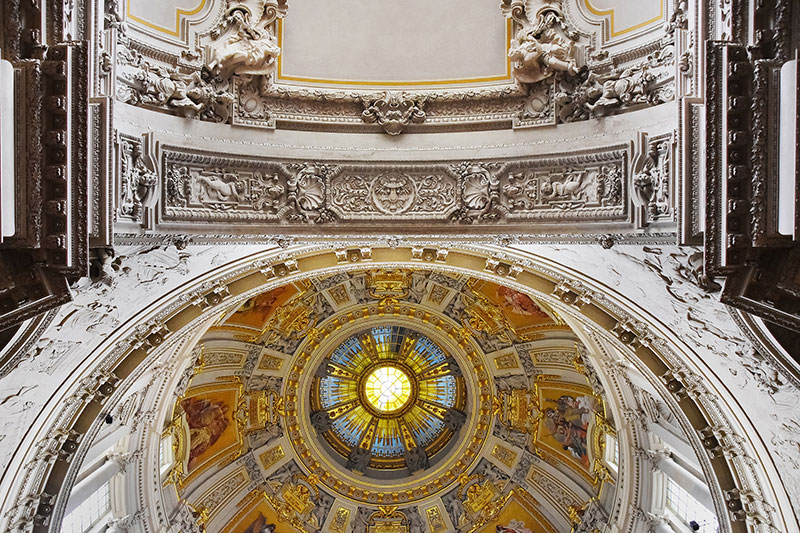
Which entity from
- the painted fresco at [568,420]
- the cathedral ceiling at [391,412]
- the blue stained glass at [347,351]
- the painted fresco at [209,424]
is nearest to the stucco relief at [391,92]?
the cathedral ceiling at [391,412]

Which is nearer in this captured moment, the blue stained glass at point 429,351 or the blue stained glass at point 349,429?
the blue stained glass at point 429,351

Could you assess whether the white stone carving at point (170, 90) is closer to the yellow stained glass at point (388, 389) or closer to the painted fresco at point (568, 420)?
the painted fresco at point (568, 420)

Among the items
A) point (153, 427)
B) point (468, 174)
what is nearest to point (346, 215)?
point (468, 174)

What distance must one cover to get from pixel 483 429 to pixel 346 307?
7.69 meters

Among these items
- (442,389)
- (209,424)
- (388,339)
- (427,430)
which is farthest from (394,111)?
(427,430)

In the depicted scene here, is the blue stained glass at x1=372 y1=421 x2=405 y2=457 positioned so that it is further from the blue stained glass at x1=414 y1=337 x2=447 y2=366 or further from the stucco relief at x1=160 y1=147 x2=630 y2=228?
the stucco relief at x1=160 y1=147 x2=630 y2=228

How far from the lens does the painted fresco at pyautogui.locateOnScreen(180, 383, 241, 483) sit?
21.0m

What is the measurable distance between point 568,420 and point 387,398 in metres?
8.78

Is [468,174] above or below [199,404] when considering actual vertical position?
above

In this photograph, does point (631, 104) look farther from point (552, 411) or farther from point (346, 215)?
point (552, 411)

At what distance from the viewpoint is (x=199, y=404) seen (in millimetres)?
21375

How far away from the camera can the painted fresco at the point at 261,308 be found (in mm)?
20311

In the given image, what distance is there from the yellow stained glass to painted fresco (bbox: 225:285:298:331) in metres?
7.88

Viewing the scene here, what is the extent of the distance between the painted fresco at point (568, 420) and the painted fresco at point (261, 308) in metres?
9.96
